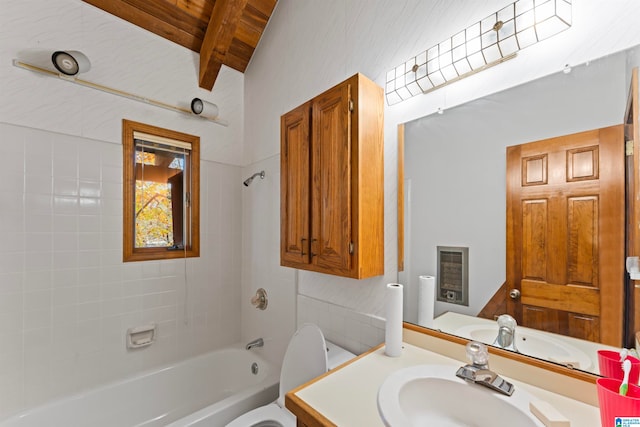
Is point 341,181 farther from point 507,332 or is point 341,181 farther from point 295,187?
point 507,332

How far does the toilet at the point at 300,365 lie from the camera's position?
1323 mm

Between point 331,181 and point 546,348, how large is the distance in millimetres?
975

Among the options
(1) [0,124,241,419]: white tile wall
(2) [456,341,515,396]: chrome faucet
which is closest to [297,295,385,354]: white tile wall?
(2) [456,341,515,396]: chrome faucet

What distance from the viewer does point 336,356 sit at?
1382mm

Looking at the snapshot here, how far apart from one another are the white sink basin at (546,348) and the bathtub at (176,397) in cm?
135

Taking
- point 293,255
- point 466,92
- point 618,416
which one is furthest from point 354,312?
point 466,92

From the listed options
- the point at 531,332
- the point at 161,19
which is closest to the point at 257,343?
the point at 531,332

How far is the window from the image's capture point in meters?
1.92

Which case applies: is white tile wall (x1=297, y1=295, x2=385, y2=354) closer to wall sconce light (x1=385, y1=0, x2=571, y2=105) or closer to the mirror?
the mirror

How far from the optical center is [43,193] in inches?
63.9

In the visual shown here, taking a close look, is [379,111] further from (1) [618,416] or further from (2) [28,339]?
(2) [28,339]

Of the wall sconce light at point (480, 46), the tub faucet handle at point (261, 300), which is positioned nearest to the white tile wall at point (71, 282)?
Answer: the tub faucet handle at point (261, 300)

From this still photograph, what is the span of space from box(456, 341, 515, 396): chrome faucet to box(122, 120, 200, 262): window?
196cm

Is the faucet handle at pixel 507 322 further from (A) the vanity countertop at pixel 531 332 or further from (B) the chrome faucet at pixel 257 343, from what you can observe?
(B) the chrome faucet at pixel 257 343
